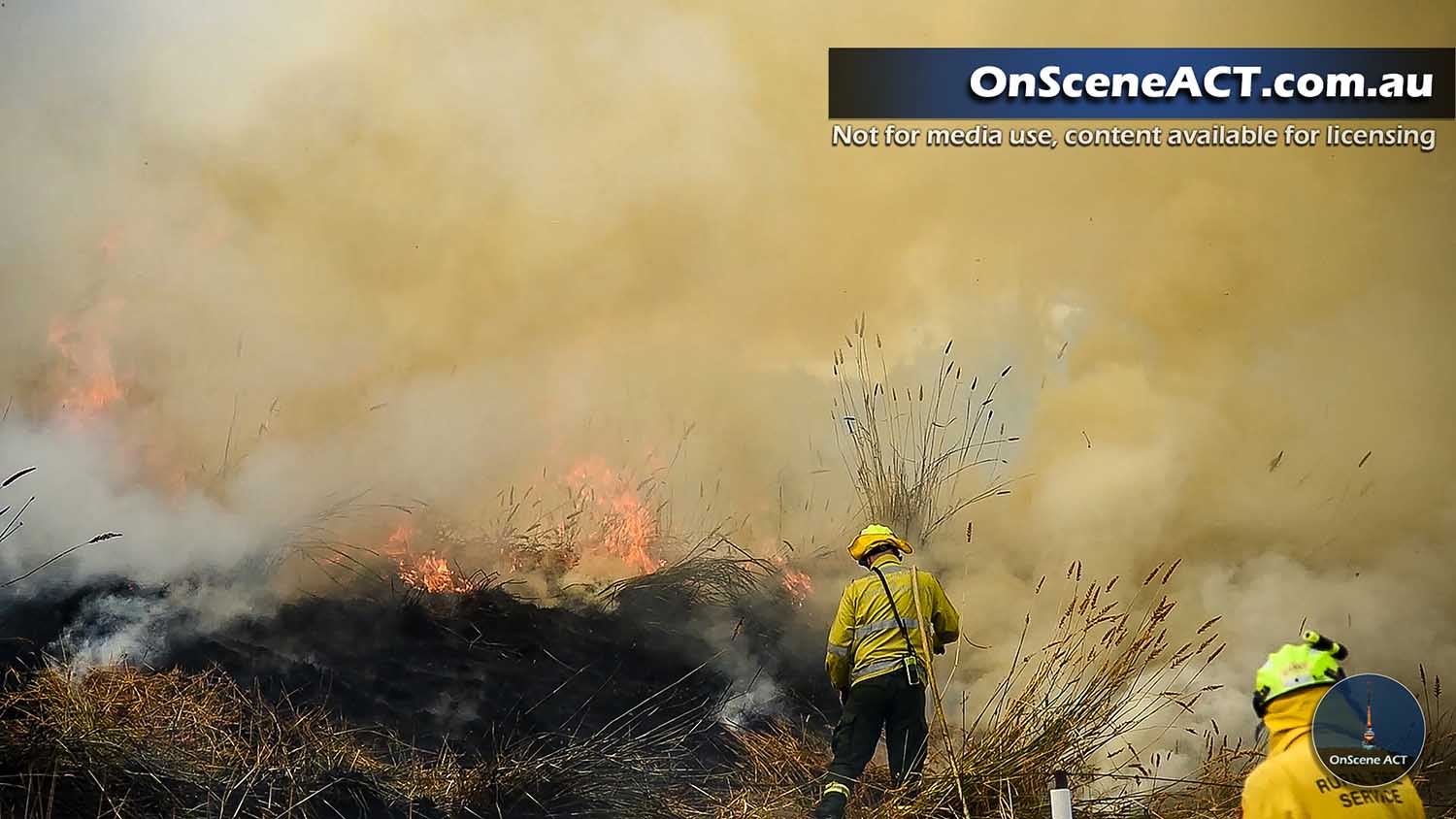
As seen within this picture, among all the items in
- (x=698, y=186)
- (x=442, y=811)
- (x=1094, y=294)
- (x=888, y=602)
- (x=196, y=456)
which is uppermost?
(x=698, y=186)

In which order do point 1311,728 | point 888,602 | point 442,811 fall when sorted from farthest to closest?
point 442,811 < point 888,602 < point 1311,728

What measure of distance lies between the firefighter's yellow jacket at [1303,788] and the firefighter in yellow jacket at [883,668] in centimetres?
244

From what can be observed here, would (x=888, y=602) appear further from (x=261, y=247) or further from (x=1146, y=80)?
(x=261, y=247)

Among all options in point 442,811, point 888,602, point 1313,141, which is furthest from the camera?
point 1313,141

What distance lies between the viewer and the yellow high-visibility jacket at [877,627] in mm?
5078

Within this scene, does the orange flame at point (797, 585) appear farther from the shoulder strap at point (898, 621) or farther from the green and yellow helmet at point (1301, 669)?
the green and yellow helmet at point (1301, 669)

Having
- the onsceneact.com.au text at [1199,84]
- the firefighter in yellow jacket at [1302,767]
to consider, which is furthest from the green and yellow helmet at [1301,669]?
the onsceneact.com.au text at [1199,84]

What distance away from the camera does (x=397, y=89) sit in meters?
6.46

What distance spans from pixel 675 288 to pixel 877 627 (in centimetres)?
213

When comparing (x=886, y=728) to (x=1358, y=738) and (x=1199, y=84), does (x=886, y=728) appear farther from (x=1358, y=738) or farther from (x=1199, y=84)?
(x=1199, y=84)

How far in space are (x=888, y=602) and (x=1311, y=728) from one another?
8.69 ft

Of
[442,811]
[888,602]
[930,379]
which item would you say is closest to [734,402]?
[930,379]

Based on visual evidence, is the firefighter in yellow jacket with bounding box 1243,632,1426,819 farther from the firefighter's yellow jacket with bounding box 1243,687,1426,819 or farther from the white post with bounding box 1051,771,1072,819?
the white post with bounding box 1051,771,1072,819

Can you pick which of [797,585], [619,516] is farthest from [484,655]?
[797,585]
